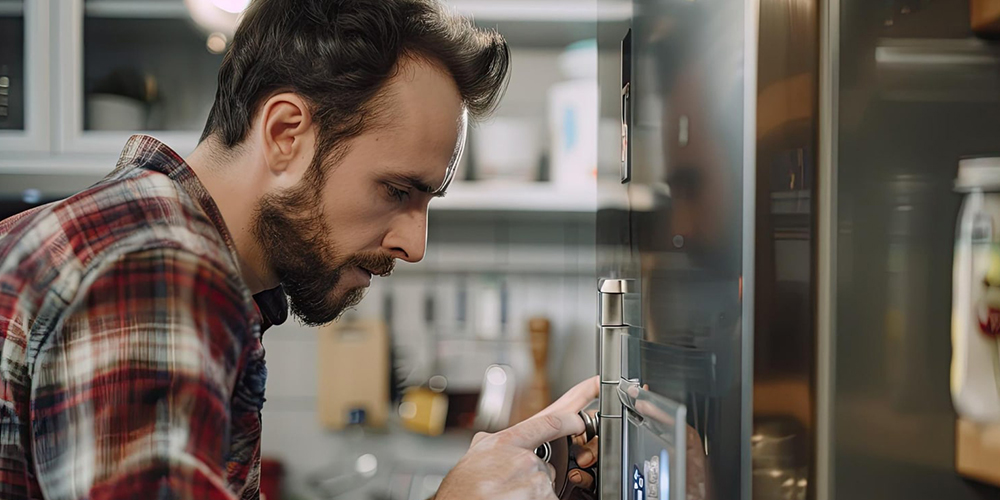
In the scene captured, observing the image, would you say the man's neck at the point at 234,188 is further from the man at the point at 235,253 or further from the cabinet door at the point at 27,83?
the cabinet door at the point at 27,83

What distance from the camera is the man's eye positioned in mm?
747

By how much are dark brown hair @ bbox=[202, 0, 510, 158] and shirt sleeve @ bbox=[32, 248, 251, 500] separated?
271 millimetres

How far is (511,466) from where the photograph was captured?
75 centimetres

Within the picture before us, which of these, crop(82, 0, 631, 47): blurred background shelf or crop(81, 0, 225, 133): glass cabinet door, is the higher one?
crop(82, 0, 631, 47): blurred background shelf

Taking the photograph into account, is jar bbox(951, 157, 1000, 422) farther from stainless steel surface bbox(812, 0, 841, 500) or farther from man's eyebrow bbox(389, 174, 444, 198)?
man's eyebrow bbox(389, 174, 444, 198)

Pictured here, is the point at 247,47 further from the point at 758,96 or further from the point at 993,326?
the point at 993,326

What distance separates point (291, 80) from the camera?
741 millimetres

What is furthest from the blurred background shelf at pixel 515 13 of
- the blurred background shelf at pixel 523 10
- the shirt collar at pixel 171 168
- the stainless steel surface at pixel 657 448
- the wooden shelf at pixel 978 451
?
the wooden shelf at pixel 978 451

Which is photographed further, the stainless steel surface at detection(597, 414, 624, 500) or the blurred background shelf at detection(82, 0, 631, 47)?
the blurred background shelf at detection(82, 0, 631, 47)

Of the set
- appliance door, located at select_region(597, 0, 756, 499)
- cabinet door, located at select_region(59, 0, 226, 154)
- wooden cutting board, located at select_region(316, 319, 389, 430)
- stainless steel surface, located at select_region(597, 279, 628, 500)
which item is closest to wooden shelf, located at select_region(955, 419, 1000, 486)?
appliance door, located at select_region(597, 0, 756, 499)

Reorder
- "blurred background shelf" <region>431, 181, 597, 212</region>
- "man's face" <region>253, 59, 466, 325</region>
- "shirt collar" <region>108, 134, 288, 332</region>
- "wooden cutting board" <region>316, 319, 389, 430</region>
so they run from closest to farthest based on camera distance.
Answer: "shirt collar" <region>108, 134, 288, 332</region>, "man's face" <region>253, 59, 466, 325</region>, "blurred background shelf" <region>431, 181, 597, 212</region>, "wooden cutting board" <region>316, 319, 389, 430</region>

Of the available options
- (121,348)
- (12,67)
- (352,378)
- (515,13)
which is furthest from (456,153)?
(12,67)

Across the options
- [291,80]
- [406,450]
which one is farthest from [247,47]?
[406,450]

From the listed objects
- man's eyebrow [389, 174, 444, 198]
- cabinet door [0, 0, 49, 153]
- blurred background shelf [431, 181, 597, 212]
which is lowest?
man's eyebrow [389, 174, 444, 198]
